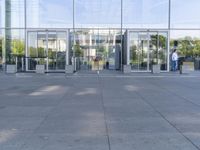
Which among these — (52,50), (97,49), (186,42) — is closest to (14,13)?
(52,50)

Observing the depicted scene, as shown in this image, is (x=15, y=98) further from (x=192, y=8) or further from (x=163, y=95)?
(x=192, y=8)

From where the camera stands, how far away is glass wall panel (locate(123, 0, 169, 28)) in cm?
3497

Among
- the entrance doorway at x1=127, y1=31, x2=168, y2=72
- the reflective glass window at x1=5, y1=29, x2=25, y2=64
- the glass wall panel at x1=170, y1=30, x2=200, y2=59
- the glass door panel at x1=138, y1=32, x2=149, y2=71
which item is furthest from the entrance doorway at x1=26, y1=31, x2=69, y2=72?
the glass wall panel at x1=170, y1=30, x2=200, y2=59

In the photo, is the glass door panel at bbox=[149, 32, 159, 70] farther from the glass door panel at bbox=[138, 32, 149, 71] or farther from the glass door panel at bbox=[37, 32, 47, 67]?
the glass door panel at bbox=[37, 32, 47, 67]

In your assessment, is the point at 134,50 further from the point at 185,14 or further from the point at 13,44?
the point at 13,44

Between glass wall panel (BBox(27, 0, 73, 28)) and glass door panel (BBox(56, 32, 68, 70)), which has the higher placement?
glass wall panel (BBox(27, 0, 73, 28))

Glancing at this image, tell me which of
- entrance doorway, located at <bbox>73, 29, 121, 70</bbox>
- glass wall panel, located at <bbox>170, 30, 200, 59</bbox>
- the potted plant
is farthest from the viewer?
entrance doorway, located at <bbox>73, 29, 121, 70</bbox>

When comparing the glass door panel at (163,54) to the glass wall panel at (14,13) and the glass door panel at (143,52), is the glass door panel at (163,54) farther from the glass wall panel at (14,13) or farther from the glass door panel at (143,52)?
the glass wall panel at (14,13)

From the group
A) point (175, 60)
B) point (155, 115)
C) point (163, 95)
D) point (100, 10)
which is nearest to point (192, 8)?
point (175, 60)

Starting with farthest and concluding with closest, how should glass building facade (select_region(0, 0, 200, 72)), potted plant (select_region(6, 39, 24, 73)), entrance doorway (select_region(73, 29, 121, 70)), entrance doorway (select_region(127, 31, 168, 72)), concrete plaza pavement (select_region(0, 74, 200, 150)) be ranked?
entrance doorway (select_region(73, 29, 121, 70))
potted plant (select_region(6, 39, 24, 73))
glass building facade (select_region(0, 0, 200, 72))
entrance doorway (select_region(127, 31, 168, 72))
concrete plaza pavement (select_region(0, 74, 200, 150))

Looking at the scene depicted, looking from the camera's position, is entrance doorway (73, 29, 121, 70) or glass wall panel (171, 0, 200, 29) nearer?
glass wall panel (171, 0, 200, 29)

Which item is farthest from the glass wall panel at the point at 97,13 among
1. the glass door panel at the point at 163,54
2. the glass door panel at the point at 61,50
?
the glass door panel at the point at 163,54

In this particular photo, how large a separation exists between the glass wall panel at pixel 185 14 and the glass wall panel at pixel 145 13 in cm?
65

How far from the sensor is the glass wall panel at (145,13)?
34969mm
